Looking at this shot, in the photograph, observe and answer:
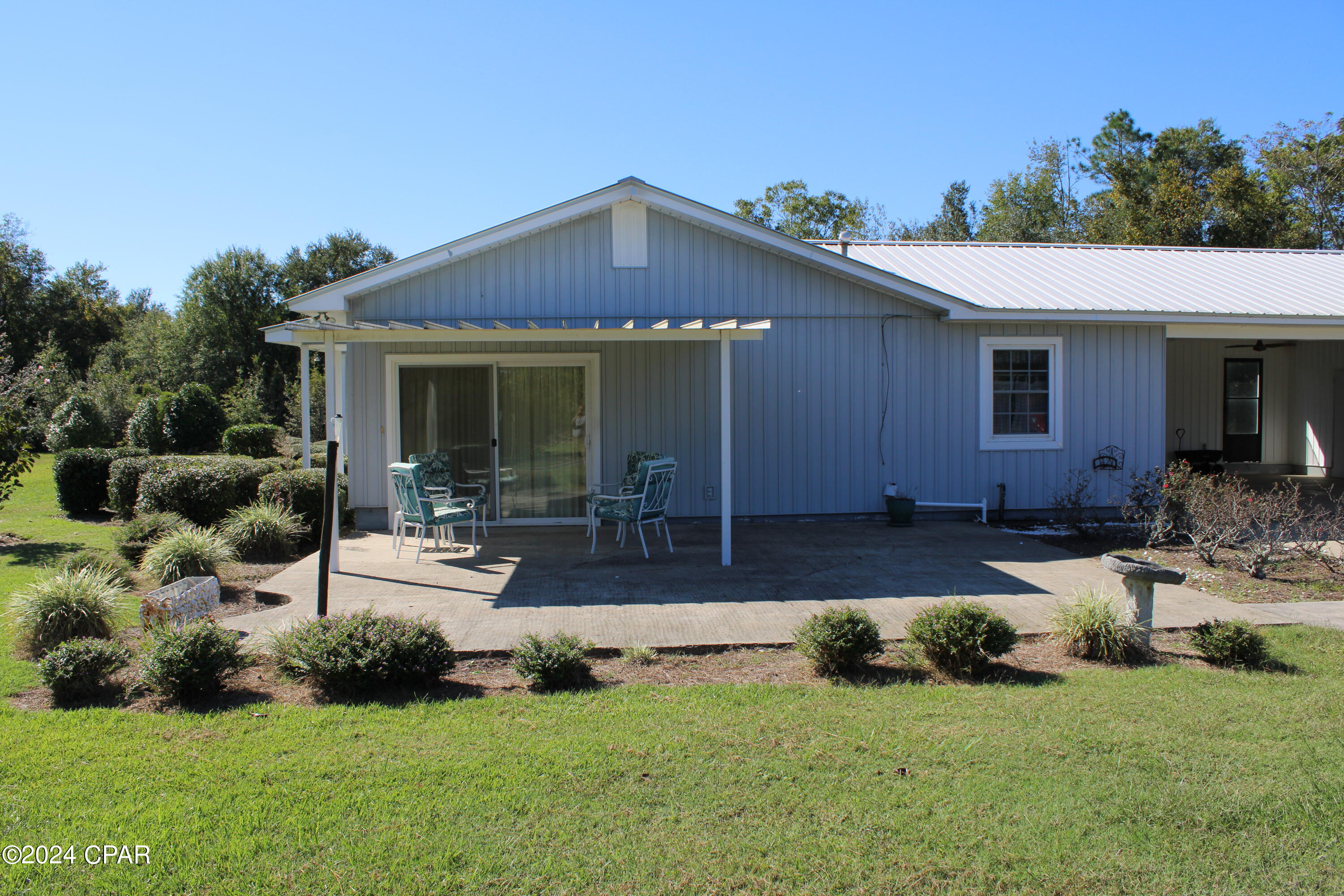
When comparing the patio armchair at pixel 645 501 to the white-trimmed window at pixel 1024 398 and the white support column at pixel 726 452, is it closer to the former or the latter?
the white support column at pixel 726 452

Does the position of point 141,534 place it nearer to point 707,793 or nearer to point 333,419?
point 333,419

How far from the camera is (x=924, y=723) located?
402 cm

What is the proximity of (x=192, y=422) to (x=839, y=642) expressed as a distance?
18.2 meters

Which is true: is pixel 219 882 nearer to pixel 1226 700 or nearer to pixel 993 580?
pixel 1226 700

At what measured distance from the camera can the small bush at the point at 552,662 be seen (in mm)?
4539

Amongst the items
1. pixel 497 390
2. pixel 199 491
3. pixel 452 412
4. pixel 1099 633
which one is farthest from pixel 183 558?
pixel 1099 633

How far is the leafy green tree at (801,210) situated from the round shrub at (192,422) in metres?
24.2

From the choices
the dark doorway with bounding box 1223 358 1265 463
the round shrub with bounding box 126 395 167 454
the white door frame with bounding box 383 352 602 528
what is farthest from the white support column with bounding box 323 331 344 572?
the dark doorway with bounding box 1223 358 1265 463

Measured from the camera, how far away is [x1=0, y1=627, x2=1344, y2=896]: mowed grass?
9.19ft

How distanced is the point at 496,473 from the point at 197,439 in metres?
12.1

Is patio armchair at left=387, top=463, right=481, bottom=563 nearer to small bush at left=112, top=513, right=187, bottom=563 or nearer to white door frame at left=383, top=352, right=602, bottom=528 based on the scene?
white door frame at left=383, top=352, right=602, bottom=528

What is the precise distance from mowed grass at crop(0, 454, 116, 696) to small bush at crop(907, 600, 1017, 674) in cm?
496

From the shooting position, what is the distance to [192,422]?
61.5 ft

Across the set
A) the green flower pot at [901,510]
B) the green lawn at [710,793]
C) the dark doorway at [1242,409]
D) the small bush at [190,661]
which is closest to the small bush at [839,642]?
the green lawn at [710,793]
